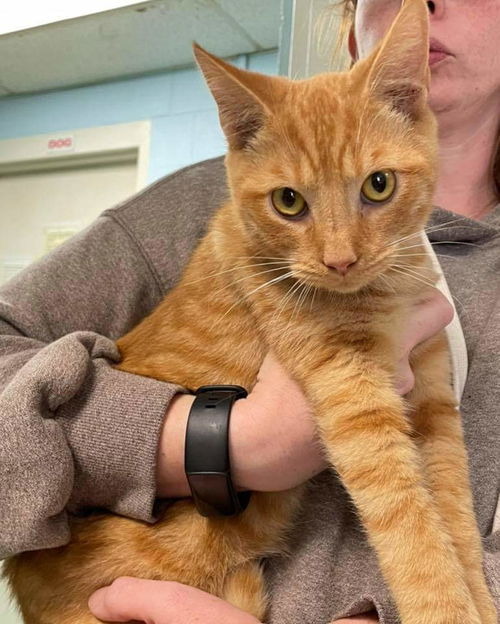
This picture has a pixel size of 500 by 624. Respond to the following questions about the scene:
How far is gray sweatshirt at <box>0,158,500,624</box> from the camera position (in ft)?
2.95

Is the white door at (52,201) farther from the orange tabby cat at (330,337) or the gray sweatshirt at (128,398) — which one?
the orange tabby cat at (330,337)

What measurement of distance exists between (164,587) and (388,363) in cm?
54

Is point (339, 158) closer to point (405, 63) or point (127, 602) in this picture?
point (405, 63)

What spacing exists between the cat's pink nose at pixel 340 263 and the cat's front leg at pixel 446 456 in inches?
11.7

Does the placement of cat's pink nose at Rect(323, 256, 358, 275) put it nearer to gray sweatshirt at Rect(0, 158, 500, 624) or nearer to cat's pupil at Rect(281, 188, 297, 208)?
cat's pupil at Rect(281, 188, 297, 208)

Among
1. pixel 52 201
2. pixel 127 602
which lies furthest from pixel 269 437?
pixel 52 201

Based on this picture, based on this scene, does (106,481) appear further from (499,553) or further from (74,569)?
(499,553)

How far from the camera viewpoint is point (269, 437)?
969 mm

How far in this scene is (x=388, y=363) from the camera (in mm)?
1010

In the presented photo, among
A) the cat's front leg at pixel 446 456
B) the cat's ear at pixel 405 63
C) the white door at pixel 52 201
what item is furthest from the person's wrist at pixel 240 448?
the white door at pixel 52 201

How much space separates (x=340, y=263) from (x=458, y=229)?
0.55m

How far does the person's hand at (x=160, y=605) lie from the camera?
35.5 inches

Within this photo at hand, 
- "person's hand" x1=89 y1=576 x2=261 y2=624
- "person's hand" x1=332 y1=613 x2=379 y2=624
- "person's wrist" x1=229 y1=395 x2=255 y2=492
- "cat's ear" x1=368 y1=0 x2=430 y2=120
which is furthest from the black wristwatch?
"cat's ear" x1=368 y1=0 x2=430 y2=120

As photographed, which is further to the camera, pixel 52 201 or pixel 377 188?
pixel 52 201
